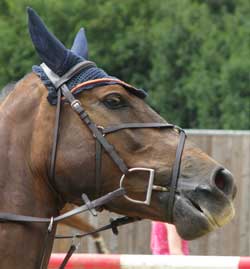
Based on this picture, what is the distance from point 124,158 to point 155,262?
4.89 feet

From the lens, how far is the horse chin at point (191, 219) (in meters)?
3.25

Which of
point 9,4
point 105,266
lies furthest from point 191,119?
point 105,266

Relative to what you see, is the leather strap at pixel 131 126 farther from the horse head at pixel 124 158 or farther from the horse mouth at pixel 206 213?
the horse mouth at pixel 206 213

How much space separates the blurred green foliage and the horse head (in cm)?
1224

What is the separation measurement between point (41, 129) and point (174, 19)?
15154mm

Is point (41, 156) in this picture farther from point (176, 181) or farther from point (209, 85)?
point (209, 85)

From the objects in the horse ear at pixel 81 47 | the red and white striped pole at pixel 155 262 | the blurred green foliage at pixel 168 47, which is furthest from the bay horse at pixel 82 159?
the blurred green foliage at pixel 168 47

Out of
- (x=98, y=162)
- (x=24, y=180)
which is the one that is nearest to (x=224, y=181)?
(x=98, y=162)

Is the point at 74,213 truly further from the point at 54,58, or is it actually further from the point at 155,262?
the point at 155,262

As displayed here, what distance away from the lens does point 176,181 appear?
10.8 ft

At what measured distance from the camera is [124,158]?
3.38 metres

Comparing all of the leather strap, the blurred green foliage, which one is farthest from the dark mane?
the blurred green foliage

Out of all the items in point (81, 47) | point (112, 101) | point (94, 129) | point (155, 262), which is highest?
point (81, 47)

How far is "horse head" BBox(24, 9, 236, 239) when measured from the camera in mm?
3277
